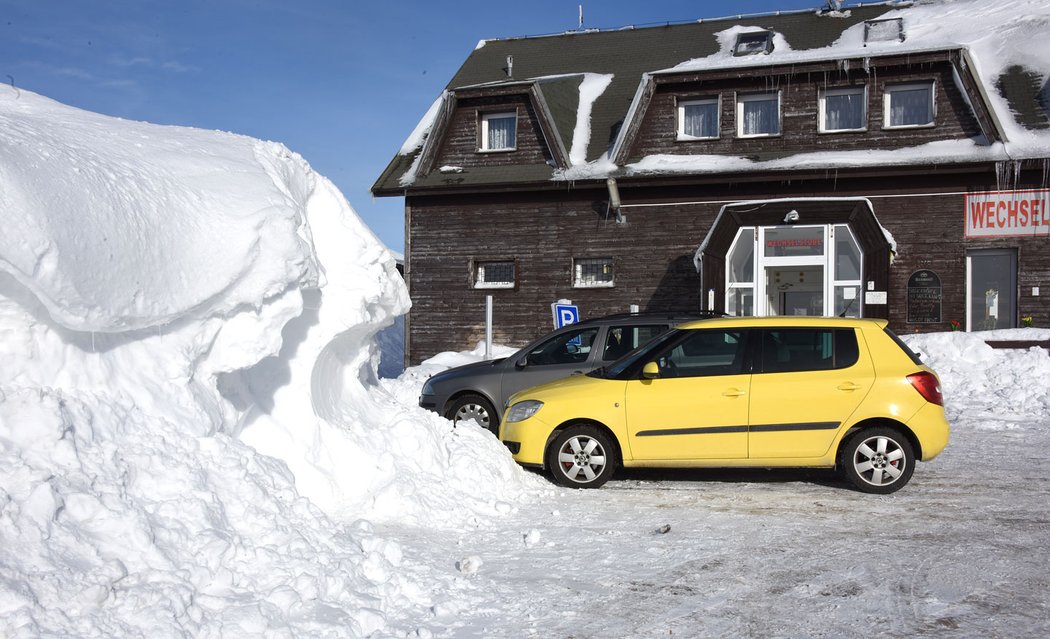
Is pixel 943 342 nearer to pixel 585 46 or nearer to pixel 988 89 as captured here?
pixel 988 89

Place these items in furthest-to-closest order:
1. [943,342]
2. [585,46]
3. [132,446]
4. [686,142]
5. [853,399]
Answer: [585,46]
[686,142]
[943,342]
[853,399]
[132,446]

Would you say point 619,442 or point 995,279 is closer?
point 619,442

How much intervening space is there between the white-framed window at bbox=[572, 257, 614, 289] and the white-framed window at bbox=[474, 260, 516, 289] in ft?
5.33

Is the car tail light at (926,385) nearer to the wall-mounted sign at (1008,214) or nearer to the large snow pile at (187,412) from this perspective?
the large snow pile at (187,412)

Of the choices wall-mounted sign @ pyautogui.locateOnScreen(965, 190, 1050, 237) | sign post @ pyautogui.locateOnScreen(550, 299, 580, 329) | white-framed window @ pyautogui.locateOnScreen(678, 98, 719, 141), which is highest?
white-framed window @ pyautogui.locateOnScreen(678, 98, 719, 141)

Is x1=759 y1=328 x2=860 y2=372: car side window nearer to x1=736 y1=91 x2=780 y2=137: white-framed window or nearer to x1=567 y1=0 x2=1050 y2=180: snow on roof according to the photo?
x1=567 y1=0 x2=1050 y2=180: snow on roof

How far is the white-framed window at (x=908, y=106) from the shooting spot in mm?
20312

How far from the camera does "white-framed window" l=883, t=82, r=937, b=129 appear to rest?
20312 mm

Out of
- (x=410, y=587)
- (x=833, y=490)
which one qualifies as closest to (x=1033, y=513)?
(x=833, y=490)

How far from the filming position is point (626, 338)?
11.8 meters

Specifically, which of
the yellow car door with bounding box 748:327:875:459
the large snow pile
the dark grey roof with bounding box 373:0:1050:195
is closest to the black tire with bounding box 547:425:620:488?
the large snow pile

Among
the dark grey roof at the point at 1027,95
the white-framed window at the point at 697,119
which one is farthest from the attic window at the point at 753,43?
the dark grey roof at the point at 1027,95

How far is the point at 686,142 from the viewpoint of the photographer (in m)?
21.6

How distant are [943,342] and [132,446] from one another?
1554cm
